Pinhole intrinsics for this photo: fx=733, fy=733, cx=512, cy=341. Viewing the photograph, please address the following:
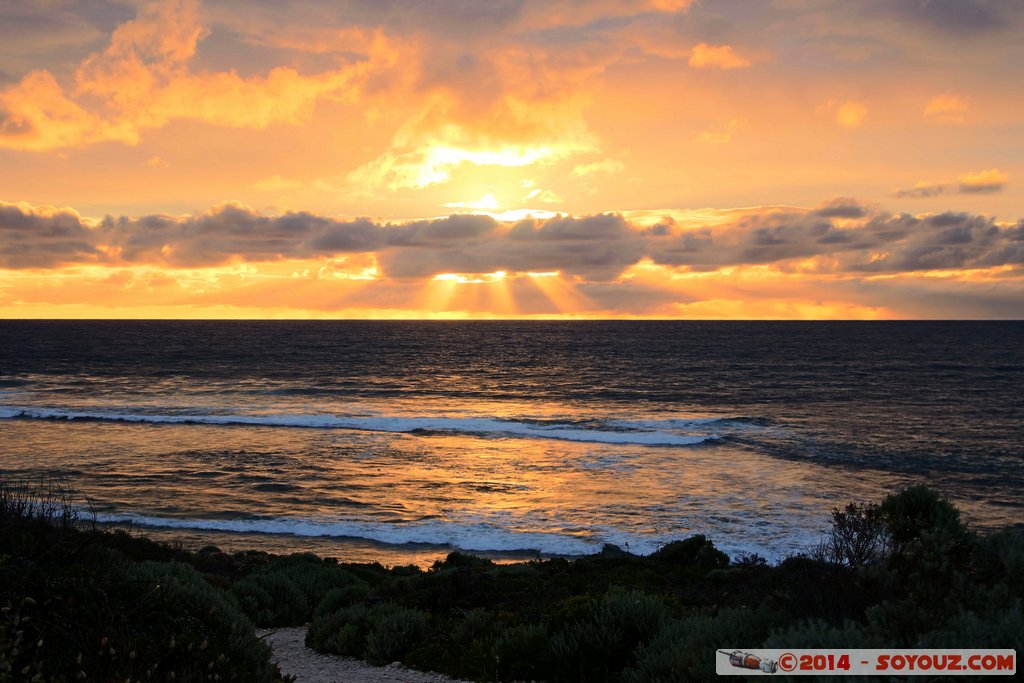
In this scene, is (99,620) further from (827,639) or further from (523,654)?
(827,639)

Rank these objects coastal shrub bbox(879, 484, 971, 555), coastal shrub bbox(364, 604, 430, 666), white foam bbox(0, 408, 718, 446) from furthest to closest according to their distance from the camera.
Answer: white foam bbox(0, 408, 718, 446) → coastal shrub bbox(364, 604, 430, 666) → coastal shrub bbox(879, 484, 971, 555)

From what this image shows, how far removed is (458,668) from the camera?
27.4 ft

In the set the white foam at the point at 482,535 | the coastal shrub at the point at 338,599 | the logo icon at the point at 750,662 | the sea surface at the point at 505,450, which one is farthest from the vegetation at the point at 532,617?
the sea surface at the point at 505,450

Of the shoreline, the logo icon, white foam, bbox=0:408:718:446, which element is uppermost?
the logo icon

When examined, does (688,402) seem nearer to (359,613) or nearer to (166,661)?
(359,613)

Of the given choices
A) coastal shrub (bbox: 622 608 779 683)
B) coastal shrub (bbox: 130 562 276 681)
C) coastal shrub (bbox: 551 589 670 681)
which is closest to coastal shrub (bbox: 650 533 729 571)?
coastal shrub (bbox: 551 589 670 681)

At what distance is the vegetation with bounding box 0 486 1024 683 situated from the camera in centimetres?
568

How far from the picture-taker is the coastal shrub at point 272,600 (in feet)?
38.3

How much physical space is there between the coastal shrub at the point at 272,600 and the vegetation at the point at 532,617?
3.28 feet

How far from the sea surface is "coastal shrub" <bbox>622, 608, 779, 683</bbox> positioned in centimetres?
1421

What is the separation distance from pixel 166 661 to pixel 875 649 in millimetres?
5580

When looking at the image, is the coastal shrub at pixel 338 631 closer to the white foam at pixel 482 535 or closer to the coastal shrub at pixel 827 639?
the coastal shrub at pixel 827 639

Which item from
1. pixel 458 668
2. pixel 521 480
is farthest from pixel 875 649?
pixel 521 480

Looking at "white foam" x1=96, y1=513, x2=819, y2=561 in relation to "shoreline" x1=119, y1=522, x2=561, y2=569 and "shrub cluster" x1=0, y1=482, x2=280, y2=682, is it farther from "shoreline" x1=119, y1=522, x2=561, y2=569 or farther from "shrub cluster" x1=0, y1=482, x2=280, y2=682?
"shrub cluster" x1=0, y1=482, x2=280, y2=682
